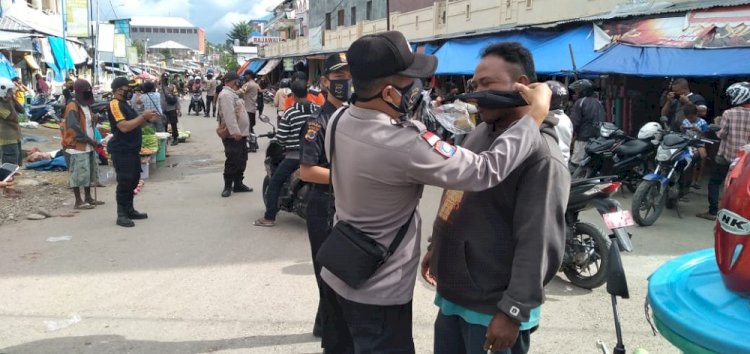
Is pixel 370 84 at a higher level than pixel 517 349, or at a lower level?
higher

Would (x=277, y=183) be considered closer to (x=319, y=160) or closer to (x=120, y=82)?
(x=120, y=82)

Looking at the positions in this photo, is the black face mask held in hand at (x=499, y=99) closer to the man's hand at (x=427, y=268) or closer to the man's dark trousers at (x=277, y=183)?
the man's hand at (x=427, y=268)

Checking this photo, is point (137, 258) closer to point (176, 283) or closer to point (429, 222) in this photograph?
point (176, 283)

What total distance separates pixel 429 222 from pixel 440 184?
5.08 m

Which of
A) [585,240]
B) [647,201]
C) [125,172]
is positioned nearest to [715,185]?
[647,201]

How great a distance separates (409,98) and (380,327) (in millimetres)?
809

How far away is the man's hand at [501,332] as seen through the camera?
1.74 m

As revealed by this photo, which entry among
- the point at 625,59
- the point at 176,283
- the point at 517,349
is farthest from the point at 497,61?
the point at 625,59

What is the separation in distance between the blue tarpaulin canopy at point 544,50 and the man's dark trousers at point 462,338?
23.6 ft

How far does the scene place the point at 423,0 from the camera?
22469 millimetres

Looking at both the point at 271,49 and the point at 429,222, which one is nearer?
the point at 429,222

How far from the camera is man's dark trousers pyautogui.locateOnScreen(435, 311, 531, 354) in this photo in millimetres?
1898

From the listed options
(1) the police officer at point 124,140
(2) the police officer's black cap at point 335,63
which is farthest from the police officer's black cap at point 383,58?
(1) the police officer at point 124,140

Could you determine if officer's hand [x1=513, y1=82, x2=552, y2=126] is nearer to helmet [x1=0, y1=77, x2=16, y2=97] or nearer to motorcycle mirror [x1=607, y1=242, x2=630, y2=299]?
motorcycle mirror [x1=607, y1=242, x2=630, y2=299]
